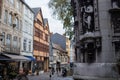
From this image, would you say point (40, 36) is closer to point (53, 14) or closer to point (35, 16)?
point (35, 16)

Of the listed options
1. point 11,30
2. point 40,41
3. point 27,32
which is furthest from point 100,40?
point 40,41

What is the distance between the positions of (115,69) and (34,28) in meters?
38.2

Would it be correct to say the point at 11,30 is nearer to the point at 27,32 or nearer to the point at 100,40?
the point at 27,32

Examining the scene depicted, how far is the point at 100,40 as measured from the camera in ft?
51.7

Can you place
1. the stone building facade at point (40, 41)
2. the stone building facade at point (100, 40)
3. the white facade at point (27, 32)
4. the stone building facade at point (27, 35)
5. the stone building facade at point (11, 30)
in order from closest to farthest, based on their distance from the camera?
the stone building facade at point (100, 40), the stone building facade at point (11, 30), the stone building facade at point (27, 35), the white facade at point (27, 32), the stone building facade at point (40, 41)

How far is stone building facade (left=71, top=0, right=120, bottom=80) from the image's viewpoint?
15416 millimetres

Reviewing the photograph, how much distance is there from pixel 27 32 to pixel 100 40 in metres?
32.0

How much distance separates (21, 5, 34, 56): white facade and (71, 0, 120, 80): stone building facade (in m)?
27.2

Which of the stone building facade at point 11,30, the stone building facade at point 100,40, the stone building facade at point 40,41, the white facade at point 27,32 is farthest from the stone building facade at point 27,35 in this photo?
the stone building facade at point 100,40

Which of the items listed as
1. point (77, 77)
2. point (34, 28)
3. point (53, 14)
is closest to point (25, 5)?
point (34, 28)

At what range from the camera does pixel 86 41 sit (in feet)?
54.0

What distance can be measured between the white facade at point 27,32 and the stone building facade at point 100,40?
27180 mm

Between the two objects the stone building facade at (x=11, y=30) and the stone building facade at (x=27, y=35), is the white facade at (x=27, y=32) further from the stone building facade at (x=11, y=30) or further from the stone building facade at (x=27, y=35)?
the stone building facade at (x=11, y=30)

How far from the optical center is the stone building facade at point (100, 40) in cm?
1542
